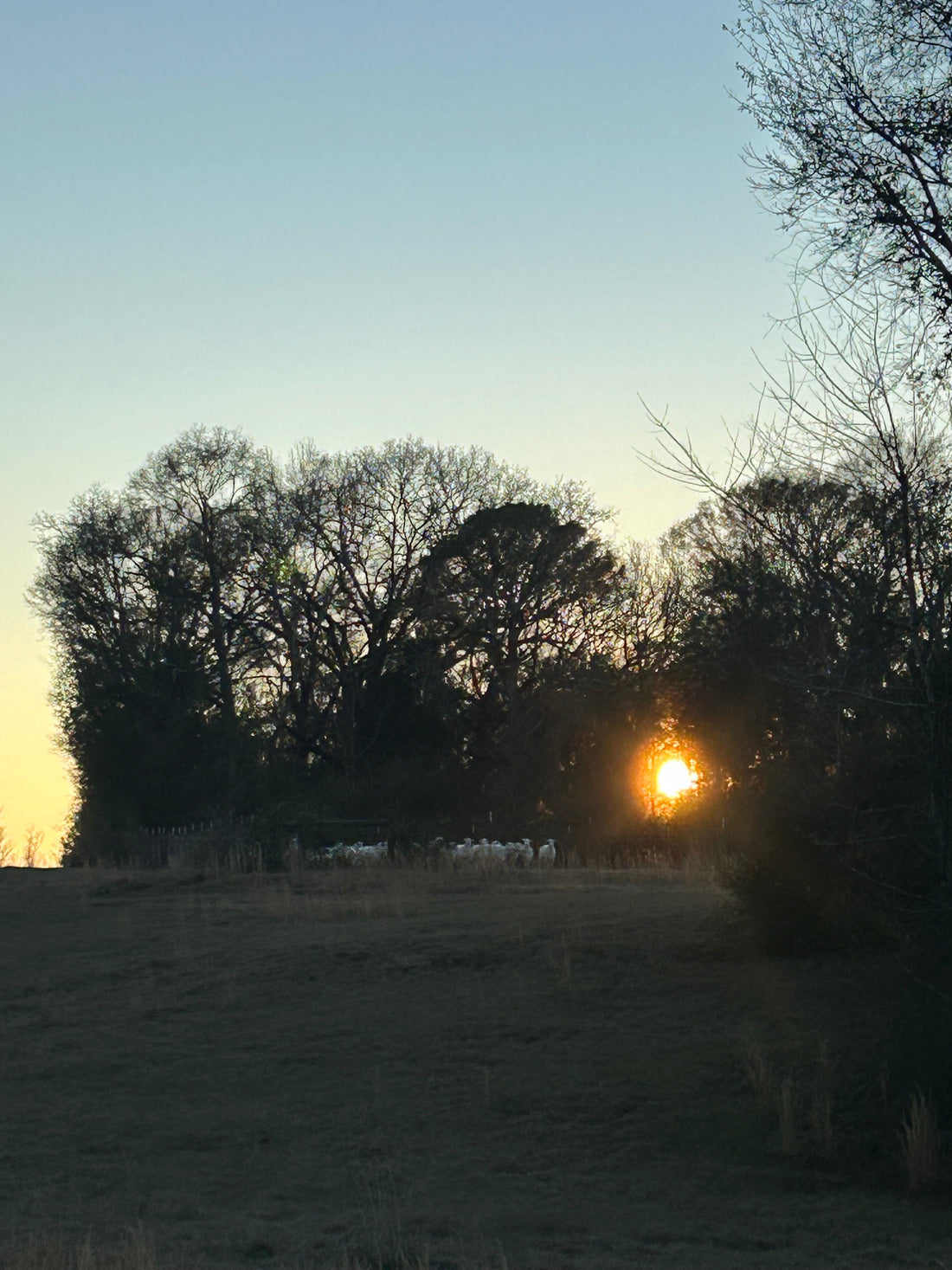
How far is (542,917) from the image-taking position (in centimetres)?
1809

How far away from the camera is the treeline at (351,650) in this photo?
44719 mm

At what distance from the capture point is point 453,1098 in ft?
42.1

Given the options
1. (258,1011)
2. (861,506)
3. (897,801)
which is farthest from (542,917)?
(861,506)

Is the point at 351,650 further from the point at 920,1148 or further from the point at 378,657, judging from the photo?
the point at 920,1148

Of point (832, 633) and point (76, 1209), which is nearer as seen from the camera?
point (76, 1209)

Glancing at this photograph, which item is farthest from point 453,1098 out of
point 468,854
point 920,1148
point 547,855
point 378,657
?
point 378,657

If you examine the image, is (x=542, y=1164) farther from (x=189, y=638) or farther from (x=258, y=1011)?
(x=189, y=638)

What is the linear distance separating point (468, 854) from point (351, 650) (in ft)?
62.9

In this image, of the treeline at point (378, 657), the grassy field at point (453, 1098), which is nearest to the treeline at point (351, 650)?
the treeline at point (378, 657)

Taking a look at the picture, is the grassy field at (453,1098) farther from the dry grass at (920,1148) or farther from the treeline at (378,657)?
the treeline at (378,657)

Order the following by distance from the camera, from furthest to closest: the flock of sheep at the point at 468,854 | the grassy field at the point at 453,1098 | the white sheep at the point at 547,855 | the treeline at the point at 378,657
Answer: the treeline at the point at 378,657 → the white sheep at the point at 547,855 → the flock of sheep at the point at 468,854 → the grassy field at the point at 453,1098

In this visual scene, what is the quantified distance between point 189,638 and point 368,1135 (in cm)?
3683

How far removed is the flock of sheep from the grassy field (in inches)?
308

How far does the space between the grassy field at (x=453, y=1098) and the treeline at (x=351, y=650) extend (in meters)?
24.8
